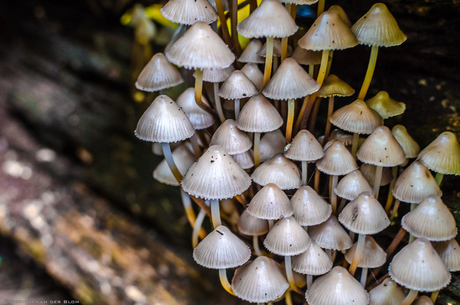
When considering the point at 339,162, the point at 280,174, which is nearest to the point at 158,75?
the point at 280,174

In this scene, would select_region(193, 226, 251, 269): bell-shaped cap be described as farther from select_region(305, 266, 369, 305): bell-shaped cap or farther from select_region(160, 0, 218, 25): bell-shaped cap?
select_region(160, 0, 218, 25): bell-shaped cap

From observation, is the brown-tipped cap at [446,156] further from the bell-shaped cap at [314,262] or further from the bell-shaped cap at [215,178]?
the bell-shaped cap at [215,178]

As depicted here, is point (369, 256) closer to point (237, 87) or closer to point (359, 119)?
point (359, 119)

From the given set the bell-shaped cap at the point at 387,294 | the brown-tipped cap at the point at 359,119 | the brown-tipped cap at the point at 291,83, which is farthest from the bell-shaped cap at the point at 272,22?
the bell-shaped cap at the point at 387,294

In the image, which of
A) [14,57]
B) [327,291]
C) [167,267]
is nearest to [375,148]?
[327,291]

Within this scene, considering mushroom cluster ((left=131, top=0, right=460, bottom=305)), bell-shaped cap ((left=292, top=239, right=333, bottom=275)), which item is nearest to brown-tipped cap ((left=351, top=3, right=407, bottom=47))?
mushroom cluster ((left=131, top=0, right=460, bottom=305))

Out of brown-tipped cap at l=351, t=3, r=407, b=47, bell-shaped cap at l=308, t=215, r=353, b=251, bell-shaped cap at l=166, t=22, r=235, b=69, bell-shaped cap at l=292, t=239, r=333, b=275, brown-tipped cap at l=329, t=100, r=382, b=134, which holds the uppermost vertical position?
bell-shaped cap at l=166, t=22, r=235, b=69

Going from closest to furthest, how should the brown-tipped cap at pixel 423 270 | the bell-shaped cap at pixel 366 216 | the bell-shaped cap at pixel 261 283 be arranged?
the brown-tipped cap at pixel 423 270 → the bell-shaped cap at pixel 366 216 → the bell-shaped cap at pixel 261 283
